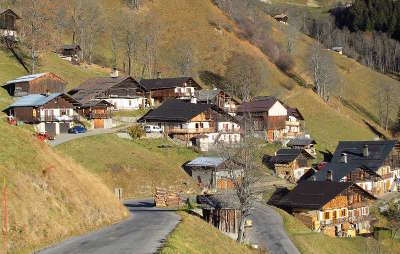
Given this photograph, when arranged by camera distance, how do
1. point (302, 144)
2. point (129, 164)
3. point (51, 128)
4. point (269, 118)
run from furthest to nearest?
point (269, 118)
point (302, 144)
point (51, 128)
point (129, 164)

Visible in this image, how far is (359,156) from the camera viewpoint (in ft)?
280

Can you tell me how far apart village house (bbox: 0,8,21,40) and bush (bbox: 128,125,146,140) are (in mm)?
38470

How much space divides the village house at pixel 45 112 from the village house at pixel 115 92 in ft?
33.7

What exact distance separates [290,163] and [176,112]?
59.0ft

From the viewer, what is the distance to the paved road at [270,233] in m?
46.2

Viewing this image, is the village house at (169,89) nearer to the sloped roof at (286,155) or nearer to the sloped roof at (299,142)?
the sloped roof at (299,142)

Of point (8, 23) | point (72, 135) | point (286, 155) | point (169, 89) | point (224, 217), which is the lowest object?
point (224, 217)

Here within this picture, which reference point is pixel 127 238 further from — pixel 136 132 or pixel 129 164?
pixel 136 132

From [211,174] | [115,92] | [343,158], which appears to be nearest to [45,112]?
[115,92]

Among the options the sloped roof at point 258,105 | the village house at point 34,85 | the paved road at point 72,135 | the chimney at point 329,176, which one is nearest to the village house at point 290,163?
the chimney at point 329,176

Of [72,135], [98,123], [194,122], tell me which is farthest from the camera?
[194,122]

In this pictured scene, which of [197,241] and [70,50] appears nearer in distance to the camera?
[197,241]

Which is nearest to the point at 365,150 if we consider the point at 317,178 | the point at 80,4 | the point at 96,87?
the point at 317,178

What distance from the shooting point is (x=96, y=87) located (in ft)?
301
